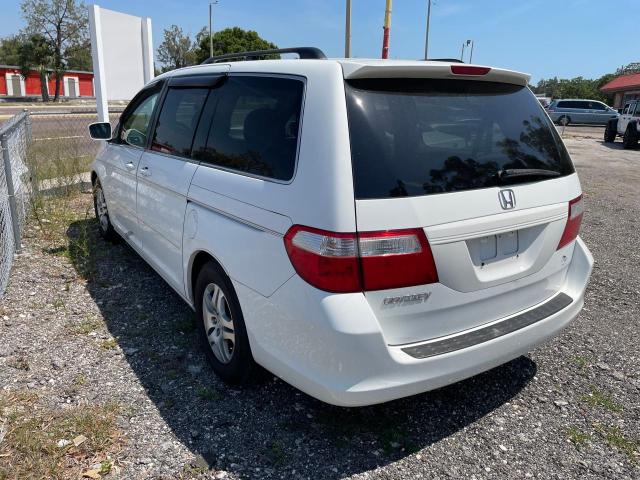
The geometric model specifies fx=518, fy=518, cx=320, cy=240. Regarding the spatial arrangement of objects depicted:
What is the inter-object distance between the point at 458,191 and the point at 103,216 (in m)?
4.48

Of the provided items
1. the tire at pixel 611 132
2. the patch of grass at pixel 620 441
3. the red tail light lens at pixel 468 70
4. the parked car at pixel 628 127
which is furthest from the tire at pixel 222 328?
the tire at pixel 611 132

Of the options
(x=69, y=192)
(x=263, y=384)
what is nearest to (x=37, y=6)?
(x=69, y=192)

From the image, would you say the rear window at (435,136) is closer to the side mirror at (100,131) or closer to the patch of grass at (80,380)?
the patch of grass at (80,380)

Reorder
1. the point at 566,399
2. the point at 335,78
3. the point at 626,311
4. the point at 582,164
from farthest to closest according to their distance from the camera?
the point at 582,164 < the point at 626,311 < the point at 566,399 < the point at 335,78

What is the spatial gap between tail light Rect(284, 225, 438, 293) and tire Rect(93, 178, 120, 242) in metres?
3.91

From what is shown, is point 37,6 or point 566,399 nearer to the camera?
point 566,399

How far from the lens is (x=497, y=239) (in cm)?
253

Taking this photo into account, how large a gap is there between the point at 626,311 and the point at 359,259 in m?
3.30

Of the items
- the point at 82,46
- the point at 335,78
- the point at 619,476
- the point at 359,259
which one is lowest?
the point at 619,476

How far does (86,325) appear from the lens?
153 inches

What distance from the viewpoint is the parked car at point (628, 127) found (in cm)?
2075

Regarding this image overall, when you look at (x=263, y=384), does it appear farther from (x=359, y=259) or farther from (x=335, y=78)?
(x=335, y=78)

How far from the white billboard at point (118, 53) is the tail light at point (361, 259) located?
8.16m

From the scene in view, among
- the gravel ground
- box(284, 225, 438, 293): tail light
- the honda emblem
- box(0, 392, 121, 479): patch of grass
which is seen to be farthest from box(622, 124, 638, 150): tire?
box(0, 392, 121, 479): patch of grass
